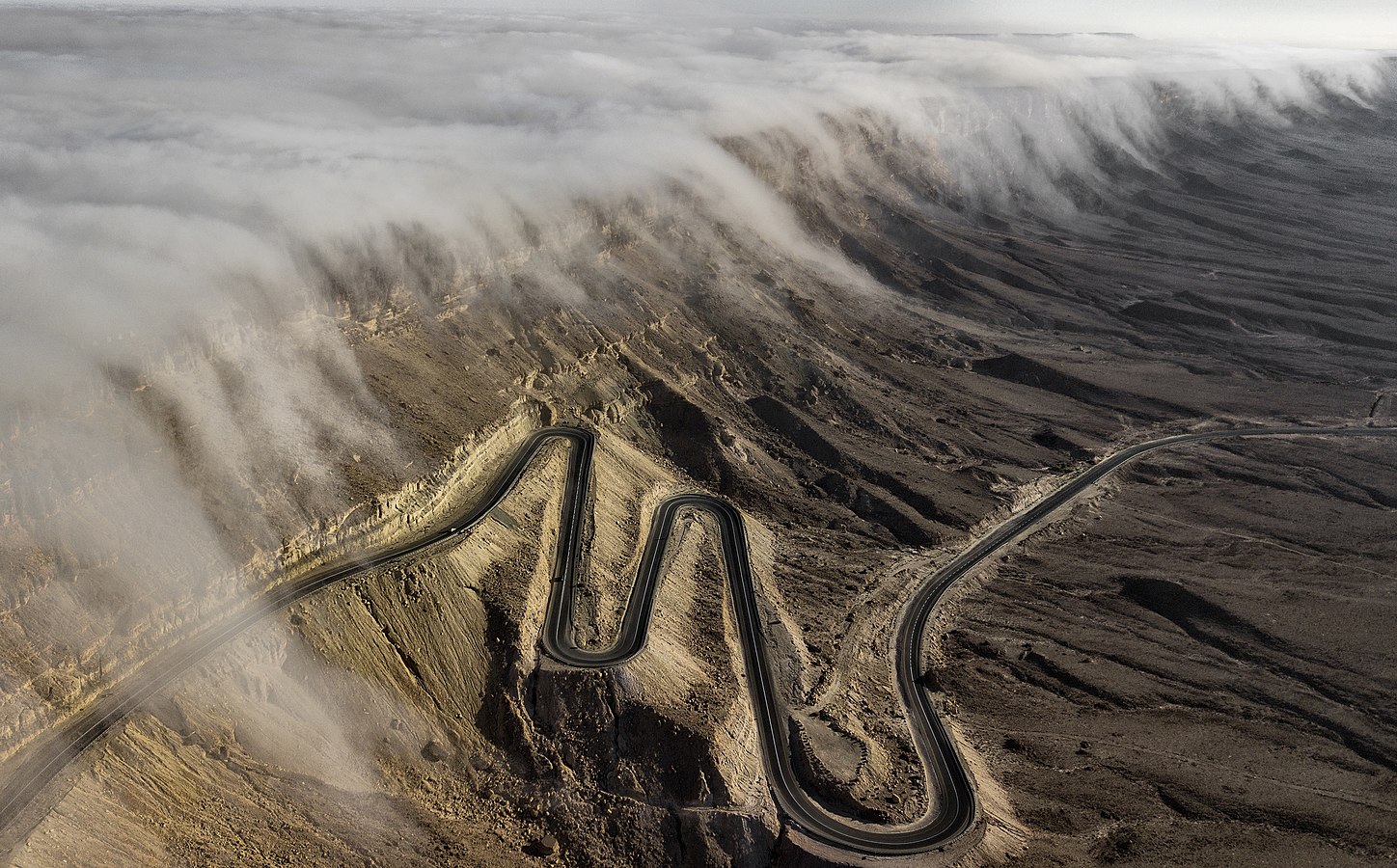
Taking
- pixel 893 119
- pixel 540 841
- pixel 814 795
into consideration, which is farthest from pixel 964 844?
pixel 893 119

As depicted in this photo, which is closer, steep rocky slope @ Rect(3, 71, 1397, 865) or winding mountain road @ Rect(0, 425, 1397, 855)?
winding mountain road @ Rect(0, 425, 1397, 855)

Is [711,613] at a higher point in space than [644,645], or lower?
lower

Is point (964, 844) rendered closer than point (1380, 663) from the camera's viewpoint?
Yes

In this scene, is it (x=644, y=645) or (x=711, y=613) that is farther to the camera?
(x=711, y=613)

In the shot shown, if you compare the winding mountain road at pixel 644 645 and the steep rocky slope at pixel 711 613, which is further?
the steep rocky slope at pixel 711 613

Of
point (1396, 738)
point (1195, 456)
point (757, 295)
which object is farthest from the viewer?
point (757, 295)

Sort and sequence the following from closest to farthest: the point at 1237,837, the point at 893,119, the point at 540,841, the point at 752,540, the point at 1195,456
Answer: the point at 540,841, the point at 1237,837, the point at 752,540, the point at 1195,456, the point at 893,119

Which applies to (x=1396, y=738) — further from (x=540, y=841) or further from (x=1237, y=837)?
(x=540, y=841)

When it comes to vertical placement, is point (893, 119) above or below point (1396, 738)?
above
